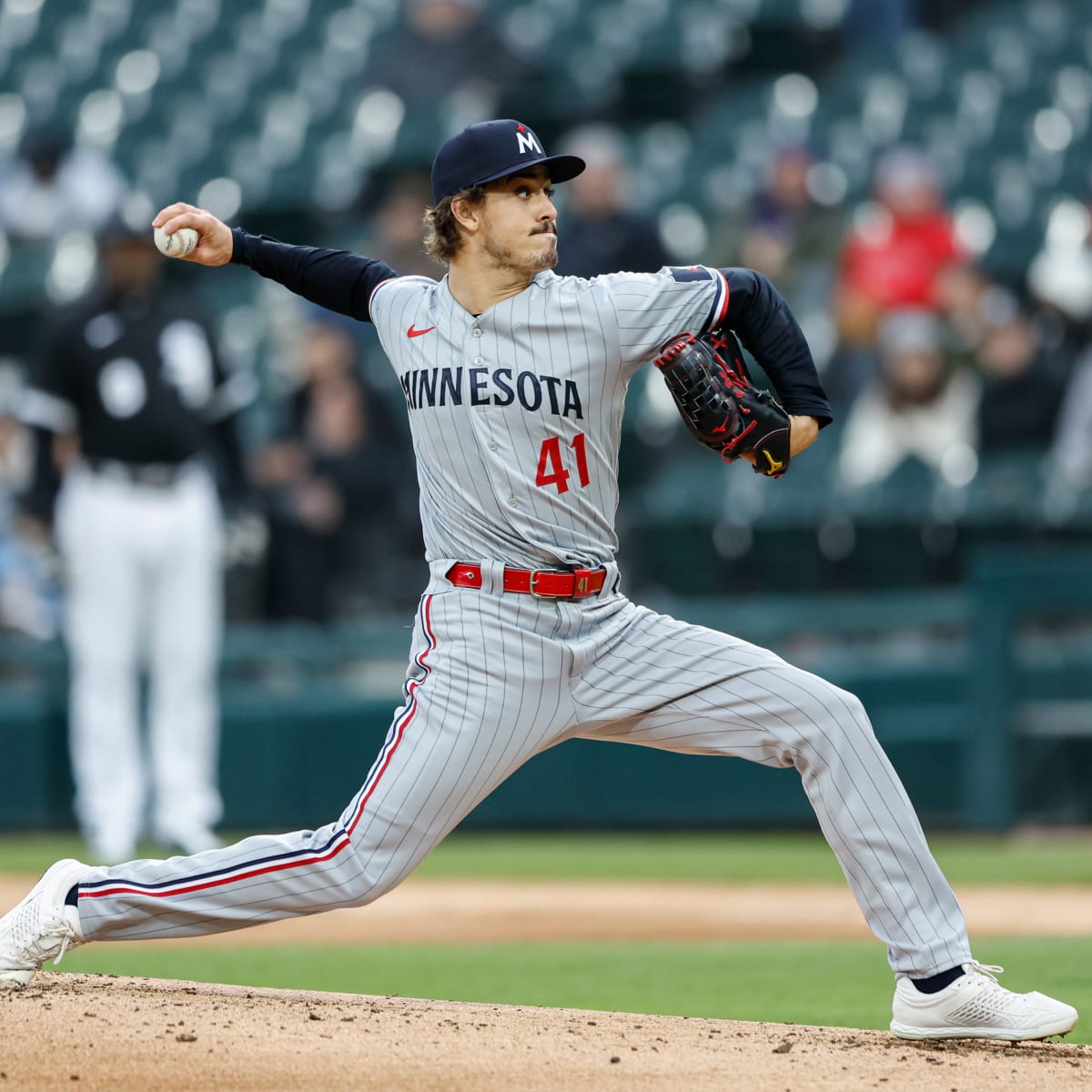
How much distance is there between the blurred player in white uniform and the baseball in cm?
45

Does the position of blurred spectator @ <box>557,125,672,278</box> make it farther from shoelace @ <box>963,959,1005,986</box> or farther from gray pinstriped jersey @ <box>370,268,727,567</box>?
shoelace @ <box>963,959,1005,986</box>

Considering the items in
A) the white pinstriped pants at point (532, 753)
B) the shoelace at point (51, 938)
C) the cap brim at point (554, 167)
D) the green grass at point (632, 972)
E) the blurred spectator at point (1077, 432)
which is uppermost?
the cap brim at point (554, 167)

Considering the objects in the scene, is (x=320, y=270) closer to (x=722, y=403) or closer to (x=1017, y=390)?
(x=722, y=403)

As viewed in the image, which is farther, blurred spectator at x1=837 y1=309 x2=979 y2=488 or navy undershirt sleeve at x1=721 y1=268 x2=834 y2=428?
blurred spectator at x1=837 y1=309 x2=979 y2=488

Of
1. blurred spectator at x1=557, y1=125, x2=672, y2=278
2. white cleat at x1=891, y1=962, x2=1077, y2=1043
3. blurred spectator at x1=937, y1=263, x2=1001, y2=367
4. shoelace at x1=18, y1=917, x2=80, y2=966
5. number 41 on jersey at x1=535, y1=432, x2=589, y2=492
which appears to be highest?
blurred spectator at x1=557, y1=125, x2=672, y2=278

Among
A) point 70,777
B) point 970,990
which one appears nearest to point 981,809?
point 70,777

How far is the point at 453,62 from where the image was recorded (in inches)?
468

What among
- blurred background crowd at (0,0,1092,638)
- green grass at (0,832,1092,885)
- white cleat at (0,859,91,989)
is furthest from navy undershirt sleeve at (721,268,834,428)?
blurred background crowd at (0,0,1092,638)

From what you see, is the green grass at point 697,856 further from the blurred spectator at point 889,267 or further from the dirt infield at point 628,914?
the blurred spectator at point 889,267

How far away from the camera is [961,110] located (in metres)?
11.4

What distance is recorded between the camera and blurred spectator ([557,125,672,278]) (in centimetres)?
909

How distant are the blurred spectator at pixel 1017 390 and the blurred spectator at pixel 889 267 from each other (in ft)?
2.20

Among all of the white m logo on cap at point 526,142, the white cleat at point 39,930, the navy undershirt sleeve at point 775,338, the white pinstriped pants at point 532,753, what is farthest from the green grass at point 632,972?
the white m logo on cap at point 526,142

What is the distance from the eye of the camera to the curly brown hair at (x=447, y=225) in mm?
3672
